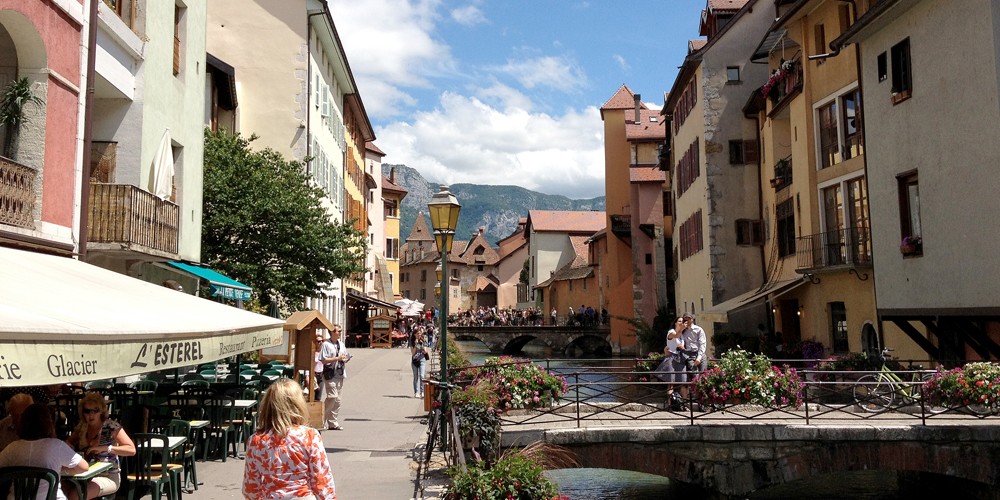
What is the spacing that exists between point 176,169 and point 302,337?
175 inches

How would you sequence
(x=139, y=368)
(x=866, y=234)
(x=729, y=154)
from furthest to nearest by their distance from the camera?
(x=729, y=154) < (x=866, y=234) < (x=139, y=368)

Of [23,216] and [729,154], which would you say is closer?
[23,216]

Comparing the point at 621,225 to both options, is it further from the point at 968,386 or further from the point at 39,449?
the point at 39,449

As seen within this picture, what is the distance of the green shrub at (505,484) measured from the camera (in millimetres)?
6777

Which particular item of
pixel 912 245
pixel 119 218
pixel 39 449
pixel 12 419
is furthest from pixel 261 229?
pixel 39 449

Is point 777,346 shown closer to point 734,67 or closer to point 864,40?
point 864,40

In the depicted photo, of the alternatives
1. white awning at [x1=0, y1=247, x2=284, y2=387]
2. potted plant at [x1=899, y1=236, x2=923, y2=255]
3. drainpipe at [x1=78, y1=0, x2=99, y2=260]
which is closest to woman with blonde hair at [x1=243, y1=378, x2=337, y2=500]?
white awning at [x1=0, y1=247, x2=284, y2=387]

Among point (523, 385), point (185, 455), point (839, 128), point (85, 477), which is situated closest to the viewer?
point (85, 477)

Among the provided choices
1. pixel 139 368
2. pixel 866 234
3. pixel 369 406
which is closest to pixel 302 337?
pixel 369 406

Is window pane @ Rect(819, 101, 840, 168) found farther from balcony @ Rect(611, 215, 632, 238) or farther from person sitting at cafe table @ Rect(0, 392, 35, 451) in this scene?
balcony @ Rect(611, 215, 632, 238)

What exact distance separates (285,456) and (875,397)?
1063 cm

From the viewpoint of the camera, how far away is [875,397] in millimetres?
13039

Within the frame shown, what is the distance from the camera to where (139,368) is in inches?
205

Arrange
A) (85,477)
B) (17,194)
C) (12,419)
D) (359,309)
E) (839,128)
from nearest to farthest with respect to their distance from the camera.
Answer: (85,477), (12,419), (17,194), (839,128), (359,309)
